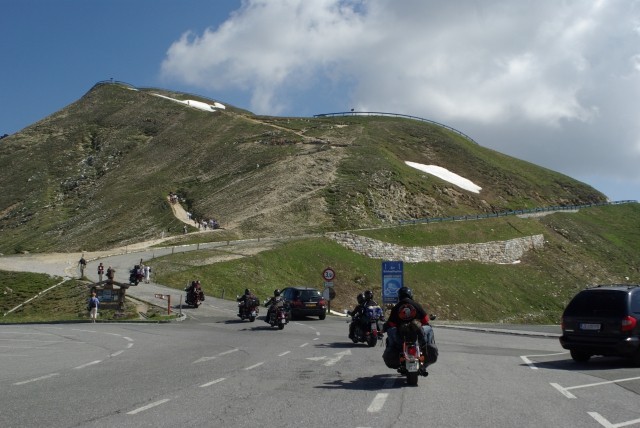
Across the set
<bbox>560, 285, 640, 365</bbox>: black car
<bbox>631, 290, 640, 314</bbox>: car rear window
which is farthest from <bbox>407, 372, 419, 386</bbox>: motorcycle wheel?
<bbox>631, 290, 640, 314</bbox>: car rear window

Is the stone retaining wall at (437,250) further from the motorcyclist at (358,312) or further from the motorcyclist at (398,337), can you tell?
the motorcyclist at (398,337)

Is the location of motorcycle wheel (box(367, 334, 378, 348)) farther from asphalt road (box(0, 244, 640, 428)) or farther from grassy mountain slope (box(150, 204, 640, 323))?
grassy mountain slope (box(150, 204, 640, 323))

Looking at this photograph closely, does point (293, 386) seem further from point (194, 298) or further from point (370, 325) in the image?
point (194, 298)

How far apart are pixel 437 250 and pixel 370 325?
38641 mm

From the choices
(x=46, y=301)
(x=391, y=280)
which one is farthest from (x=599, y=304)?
(x=46, y=301)

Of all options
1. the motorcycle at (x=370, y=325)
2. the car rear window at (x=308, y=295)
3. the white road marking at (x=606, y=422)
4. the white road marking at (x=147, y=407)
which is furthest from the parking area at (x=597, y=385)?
the car rear window at (x=308, y=295)

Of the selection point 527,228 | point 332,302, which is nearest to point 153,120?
point 527,228

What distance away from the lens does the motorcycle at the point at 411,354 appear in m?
11.3

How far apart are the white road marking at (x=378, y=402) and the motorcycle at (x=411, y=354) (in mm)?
899

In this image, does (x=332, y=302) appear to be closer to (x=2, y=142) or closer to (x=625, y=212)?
(x=625, y=212)

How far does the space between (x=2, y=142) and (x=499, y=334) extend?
12198 centimetres

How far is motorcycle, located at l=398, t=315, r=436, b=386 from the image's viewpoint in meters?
11.3

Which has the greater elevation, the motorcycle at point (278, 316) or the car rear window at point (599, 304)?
the car rear window at point (599, 304)

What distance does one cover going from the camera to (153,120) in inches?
4776
